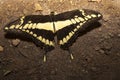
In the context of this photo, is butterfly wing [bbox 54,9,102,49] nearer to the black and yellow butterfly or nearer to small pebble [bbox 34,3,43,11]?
the black and yellow butterfly

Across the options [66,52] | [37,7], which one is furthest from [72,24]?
[37,7]

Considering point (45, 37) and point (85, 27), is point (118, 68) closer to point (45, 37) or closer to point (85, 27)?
point (85, 27)

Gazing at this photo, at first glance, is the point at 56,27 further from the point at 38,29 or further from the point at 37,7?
the point at 37,7

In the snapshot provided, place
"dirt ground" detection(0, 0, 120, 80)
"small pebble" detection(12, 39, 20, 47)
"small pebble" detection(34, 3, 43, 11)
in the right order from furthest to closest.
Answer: "small pebble" detection(34, 3, 43, 11), "small pebble" detection(12, 39, 20, 47), "dirt ground" detection(0, 0, 120, 80)

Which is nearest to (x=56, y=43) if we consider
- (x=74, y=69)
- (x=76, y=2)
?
(x=74, y=69)

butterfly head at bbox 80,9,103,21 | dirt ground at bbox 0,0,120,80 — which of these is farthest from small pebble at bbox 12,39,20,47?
butterfly head at bbox 80,9,103,21

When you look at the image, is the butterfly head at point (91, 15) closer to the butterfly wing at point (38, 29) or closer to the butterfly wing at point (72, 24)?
the butterfly wing at point (72, 24)
